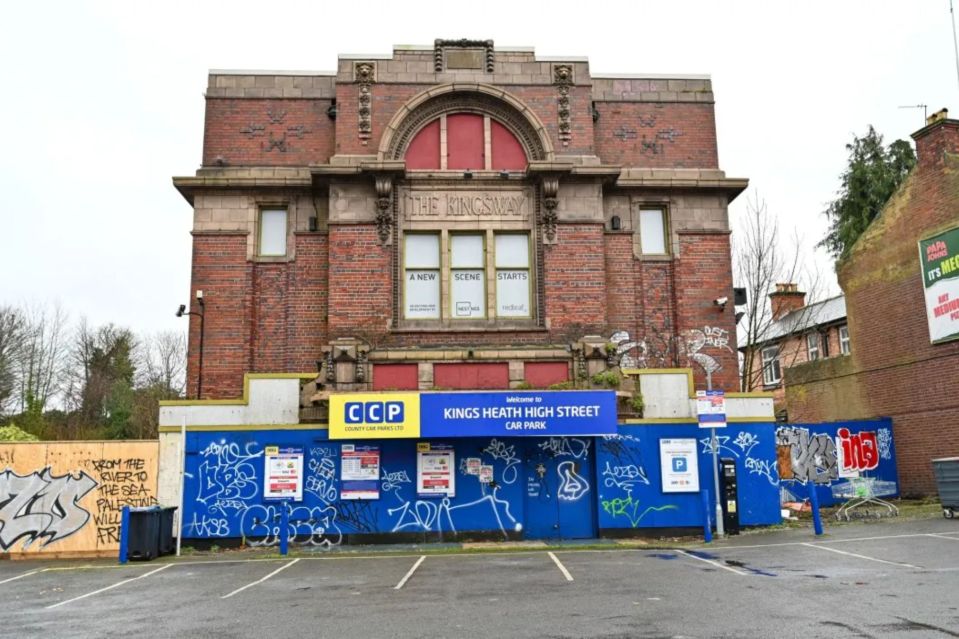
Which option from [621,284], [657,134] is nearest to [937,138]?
[657,134]

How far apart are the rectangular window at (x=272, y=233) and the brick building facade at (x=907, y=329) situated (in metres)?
17.7

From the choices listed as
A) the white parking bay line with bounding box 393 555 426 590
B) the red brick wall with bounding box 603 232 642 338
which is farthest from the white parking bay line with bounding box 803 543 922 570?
the white parking bay line with bounding box 393 555 426 590

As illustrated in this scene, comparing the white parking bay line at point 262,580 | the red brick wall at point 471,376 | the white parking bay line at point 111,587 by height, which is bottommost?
the white parking bay line at point 111,587

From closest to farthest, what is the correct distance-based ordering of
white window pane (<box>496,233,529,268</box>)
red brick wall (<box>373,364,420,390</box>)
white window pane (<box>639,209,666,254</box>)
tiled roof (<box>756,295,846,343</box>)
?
red brick wall (<box>373,364,420,390</box>)
white window pane (<box>496,233,529,268</box>)
white window pane (<box>639,209,666,254</box>)
tiled roof (<box>756,295,846,343</box>)

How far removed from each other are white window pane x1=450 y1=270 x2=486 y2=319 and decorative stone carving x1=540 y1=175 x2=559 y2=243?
1892mm

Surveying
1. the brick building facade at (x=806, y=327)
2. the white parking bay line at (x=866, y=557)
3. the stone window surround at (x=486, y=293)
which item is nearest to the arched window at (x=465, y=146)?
the stone window surround at (x=486, y=293)

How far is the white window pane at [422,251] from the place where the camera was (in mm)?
19328

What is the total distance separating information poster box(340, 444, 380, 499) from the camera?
1736 cm

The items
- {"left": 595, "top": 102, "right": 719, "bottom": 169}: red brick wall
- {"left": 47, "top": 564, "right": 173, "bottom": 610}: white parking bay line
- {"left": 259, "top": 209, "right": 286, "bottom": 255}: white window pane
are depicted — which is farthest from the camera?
{"left": 595, "top": 102, "right": 719, "bottom": 169}: red brick wall

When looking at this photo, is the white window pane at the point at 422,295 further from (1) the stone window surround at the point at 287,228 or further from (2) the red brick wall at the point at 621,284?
(2) the red brick wall at the point at 621,284

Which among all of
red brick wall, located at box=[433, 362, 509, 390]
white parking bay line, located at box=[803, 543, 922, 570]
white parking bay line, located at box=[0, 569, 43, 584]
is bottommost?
white parking bay line, located at box=[0, 569, 43, 584]

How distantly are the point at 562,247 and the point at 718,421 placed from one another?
18.1 ft

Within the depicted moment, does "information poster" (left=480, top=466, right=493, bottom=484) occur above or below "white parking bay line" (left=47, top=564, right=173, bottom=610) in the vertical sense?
above

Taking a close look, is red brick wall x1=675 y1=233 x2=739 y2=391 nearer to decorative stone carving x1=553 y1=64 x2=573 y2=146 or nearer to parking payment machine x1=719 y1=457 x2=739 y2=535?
parking payment machine x1=719 y1=457 x2=739 y2=535
